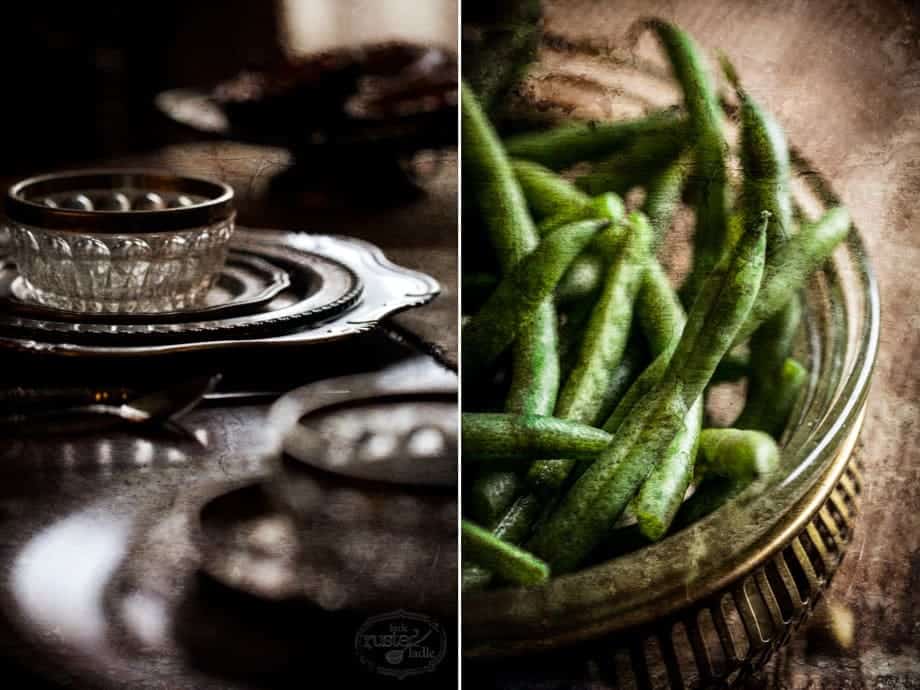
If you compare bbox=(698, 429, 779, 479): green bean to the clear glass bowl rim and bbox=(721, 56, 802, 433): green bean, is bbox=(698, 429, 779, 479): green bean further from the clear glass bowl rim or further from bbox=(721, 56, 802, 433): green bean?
the clear glass bowl rim

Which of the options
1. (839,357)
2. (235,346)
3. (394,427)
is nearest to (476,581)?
(394,427)

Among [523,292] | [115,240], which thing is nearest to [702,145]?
[523,292]

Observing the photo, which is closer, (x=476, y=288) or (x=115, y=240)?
(x=115, y=240)

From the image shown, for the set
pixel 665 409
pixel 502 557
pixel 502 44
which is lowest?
pixel 502 557

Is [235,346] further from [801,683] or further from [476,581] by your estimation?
[801,683]

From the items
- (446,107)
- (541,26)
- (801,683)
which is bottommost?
(801,683)

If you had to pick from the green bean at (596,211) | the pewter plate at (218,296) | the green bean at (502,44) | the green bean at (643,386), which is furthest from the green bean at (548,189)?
the pewter plate at (218,296)

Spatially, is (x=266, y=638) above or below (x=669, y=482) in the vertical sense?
below

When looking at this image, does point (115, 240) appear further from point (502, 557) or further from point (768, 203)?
point (768, 203)

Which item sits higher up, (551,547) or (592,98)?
(592,98)
